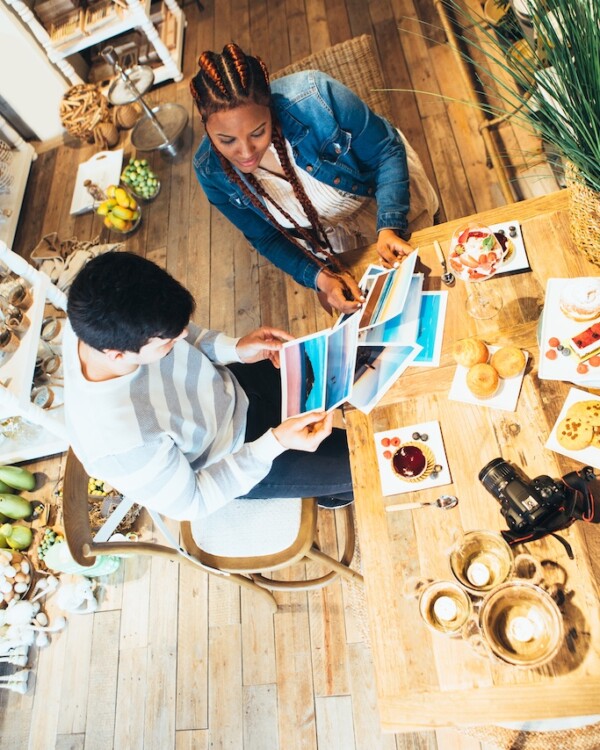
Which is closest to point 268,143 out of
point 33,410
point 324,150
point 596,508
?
point 324,150

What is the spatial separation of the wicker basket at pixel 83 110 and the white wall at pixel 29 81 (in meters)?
0.20

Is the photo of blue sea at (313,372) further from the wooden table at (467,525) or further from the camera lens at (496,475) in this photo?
the camera lens at (496,475)

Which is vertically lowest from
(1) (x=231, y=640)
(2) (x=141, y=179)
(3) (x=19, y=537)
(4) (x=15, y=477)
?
(1) (x=231, y=640)

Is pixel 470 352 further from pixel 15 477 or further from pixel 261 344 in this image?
pixel 15 477

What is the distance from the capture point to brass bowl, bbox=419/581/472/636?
106 cm

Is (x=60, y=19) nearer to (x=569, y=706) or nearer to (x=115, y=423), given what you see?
(x=115, y=423)

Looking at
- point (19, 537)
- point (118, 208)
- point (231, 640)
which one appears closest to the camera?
point (231, 640)

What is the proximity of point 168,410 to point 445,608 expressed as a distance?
779 mm

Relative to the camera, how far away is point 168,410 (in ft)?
4.49

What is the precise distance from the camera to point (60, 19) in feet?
11.5

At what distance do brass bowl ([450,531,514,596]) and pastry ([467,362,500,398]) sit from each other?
31cm

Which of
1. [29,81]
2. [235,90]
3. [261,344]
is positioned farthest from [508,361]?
[29,81]

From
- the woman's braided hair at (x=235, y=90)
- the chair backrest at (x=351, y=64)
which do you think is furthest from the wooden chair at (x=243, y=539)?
the chair backrest at (x=351, y=64)

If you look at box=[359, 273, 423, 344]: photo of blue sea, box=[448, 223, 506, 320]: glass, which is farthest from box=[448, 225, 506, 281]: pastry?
box=[359, 273, 423, 344]: photo of blue sea
